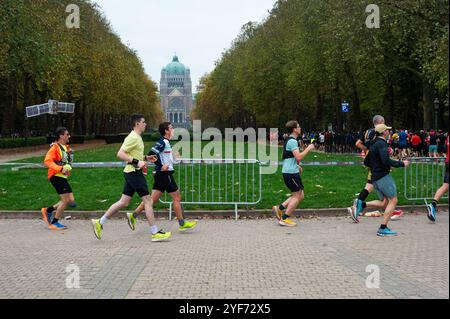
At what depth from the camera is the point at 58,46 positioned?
128 ft

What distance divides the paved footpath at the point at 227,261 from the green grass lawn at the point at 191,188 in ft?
6.11

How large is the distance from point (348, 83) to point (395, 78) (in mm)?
3747

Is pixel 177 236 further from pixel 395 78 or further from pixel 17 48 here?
pixel 395 78

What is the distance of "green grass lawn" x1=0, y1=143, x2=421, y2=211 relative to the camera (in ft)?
44.2

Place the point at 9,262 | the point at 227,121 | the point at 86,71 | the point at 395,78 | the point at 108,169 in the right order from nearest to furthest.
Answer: the point at 9,262 < the point at 108,169 < the point at 395,78 < the point at 86,71 < the point at 227,121

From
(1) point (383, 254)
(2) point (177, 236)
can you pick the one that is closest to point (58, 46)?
(2) point (177, 236)

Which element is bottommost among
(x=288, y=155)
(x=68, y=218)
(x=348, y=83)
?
(x=68, y=218)

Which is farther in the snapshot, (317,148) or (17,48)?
(317,148)

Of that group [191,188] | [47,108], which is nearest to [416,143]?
[47,108]

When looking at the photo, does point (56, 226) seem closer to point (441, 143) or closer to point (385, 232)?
point (385, 232)

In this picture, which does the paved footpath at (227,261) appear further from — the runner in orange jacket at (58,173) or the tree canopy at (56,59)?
the tree canopy at (56,59)

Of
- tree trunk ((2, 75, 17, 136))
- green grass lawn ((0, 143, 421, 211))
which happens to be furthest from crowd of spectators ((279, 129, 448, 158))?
tree trunk ((2, 75, 17, 136))

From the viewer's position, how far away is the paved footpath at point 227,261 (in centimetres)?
635

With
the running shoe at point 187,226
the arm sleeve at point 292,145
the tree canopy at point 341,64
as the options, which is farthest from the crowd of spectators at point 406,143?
the running shoe at point 187,226
